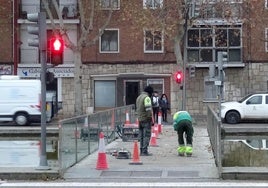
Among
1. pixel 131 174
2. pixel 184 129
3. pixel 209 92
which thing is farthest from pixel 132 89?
pixel 131 174

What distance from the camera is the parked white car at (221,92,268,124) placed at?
118 ft

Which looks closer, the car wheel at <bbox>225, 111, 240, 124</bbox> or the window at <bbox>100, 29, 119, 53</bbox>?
the car wheel at <bbox>225, 111, 240, 124</bbox>

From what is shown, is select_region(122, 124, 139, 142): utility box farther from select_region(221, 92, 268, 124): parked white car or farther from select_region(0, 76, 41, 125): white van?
select_region(221, 92, 268, 124): parked white car

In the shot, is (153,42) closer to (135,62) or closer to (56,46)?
(135,62)

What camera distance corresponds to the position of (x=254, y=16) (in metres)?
42.4

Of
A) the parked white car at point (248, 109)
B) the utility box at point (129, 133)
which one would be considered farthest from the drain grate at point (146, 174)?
the parked white car at point (248, 109)

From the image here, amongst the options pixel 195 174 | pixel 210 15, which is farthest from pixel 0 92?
pixel 195 174

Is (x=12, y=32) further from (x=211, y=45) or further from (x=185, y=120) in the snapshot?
(x=185, y=120)

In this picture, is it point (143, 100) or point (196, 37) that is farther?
point (196, 37)

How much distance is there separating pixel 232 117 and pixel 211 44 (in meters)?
9.40

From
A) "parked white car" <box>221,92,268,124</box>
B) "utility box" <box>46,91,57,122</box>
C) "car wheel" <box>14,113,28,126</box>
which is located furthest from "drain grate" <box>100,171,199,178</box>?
"utility box" <box>46,91,57,122</box>

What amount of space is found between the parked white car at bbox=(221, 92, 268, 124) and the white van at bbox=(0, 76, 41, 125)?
1008 centimetres

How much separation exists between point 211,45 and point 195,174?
3122cm

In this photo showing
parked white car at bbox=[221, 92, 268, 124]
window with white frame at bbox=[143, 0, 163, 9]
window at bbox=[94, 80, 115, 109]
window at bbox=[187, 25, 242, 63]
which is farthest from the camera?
window at bbox=[94, 80, 115, 109]
